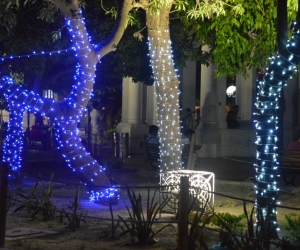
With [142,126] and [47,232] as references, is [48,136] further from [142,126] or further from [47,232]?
[47,232]

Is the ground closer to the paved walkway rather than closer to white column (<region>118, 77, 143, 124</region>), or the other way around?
the paved walkway

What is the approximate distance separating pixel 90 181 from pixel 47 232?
2.59 m

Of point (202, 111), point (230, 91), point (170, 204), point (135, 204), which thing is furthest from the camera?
point (230, 91)

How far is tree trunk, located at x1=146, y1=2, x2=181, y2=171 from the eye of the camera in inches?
459

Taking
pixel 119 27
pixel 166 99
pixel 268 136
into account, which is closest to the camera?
pixel 268 136

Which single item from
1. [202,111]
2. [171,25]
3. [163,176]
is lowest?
[163,176]

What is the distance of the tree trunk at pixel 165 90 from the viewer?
11656 mm

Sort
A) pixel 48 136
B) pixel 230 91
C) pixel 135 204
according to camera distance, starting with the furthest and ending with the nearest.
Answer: pixel 230 91
pixel 48 136
pixel 135 204

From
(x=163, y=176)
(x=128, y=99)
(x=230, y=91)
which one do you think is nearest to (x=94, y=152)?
(x=128, y=99)

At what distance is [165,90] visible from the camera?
11.7m

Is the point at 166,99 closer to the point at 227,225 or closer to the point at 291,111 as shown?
the point at 227,225

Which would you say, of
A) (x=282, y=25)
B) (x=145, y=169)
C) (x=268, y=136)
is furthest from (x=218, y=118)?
(x=282, y=25)

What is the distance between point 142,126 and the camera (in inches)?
1046

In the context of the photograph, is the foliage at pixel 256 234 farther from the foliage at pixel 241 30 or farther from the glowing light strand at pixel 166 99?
the foliage at pixel 241 30
